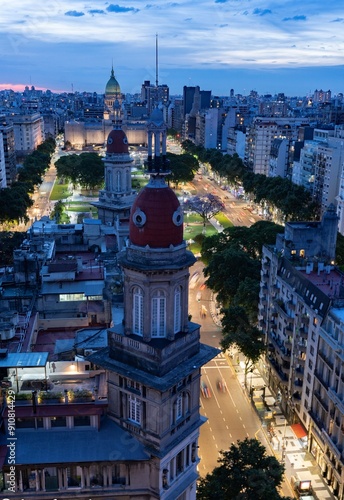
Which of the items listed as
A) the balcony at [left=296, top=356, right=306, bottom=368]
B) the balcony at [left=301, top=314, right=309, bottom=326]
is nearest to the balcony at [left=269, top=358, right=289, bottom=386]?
the balcony at [left=296, top=356, right=306, bottom=368]

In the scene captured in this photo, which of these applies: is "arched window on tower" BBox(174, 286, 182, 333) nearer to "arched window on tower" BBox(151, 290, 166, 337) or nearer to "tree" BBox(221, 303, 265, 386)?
"arched window on tower" BBox(151, 290, 166, 337)

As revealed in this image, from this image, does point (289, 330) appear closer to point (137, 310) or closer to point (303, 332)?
point (303, 332)

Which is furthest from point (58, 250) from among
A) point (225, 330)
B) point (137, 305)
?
point (137, 305)

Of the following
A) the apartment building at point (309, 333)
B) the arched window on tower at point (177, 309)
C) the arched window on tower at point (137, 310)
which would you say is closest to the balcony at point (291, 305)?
the apartment building at point (309, 333)

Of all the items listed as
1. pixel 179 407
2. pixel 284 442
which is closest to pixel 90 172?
pixel 284 442

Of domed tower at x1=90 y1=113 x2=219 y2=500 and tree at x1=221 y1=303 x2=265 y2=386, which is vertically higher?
domed tower at x1=90 y1=113 x2=219 y2=500

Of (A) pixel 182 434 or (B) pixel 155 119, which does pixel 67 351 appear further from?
(B) pixel 155 119

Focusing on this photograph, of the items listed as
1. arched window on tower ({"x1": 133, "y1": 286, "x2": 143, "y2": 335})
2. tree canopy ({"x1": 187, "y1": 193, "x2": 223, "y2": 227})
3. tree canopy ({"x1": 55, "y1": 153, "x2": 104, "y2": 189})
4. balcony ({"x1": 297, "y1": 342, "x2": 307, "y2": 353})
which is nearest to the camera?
arched window on tower ({"x1": 133, "y1": 286, "x2": 143, "y2": 335})
